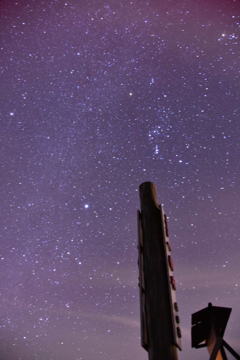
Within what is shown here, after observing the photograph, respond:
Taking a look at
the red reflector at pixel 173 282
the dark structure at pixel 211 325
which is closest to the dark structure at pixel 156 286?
the red reflector at pixel 173 282

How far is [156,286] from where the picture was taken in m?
2.93

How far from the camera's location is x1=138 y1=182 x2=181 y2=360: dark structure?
2.69m

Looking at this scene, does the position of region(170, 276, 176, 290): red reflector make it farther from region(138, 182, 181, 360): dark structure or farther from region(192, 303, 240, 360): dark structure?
region(192, 303, 240, 360): dark structure

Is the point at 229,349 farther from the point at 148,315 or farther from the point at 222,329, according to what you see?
the point at 148,315

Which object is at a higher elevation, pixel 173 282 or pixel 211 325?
pixel 211 325

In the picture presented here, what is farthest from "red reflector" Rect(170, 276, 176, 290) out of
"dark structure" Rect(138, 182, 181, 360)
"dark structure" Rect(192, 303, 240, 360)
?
"dark structure" Rect(192, 303, 240, 360)

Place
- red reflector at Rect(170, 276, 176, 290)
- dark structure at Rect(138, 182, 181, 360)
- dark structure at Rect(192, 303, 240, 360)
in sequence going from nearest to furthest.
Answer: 1. dark structure at Rect(138, 182, 181, 360)
2. red reflector at Rect(170, 276, 176, 290)
3. dark structure at Rect(192, 303, 240, 360)

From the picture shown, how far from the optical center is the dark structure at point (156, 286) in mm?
2689

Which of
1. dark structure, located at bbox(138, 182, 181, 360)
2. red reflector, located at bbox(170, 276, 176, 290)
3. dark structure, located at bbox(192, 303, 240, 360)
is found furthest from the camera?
dark structure, located at bbox(192, 303, 240, 360)

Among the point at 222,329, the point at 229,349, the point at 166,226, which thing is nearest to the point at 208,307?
the point at 222,329

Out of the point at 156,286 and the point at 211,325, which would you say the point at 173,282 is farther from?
the point at 211,325

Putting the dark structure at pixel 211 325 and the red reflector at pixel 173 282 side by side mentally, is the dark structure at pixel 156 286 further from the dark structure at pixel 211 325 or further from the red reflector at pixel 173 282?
the dark structure at pixel 211 325

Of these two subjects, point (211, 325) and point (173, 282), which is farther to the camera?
point (211, 325)

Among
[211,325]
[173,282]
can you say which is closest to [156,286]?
[173,282]
